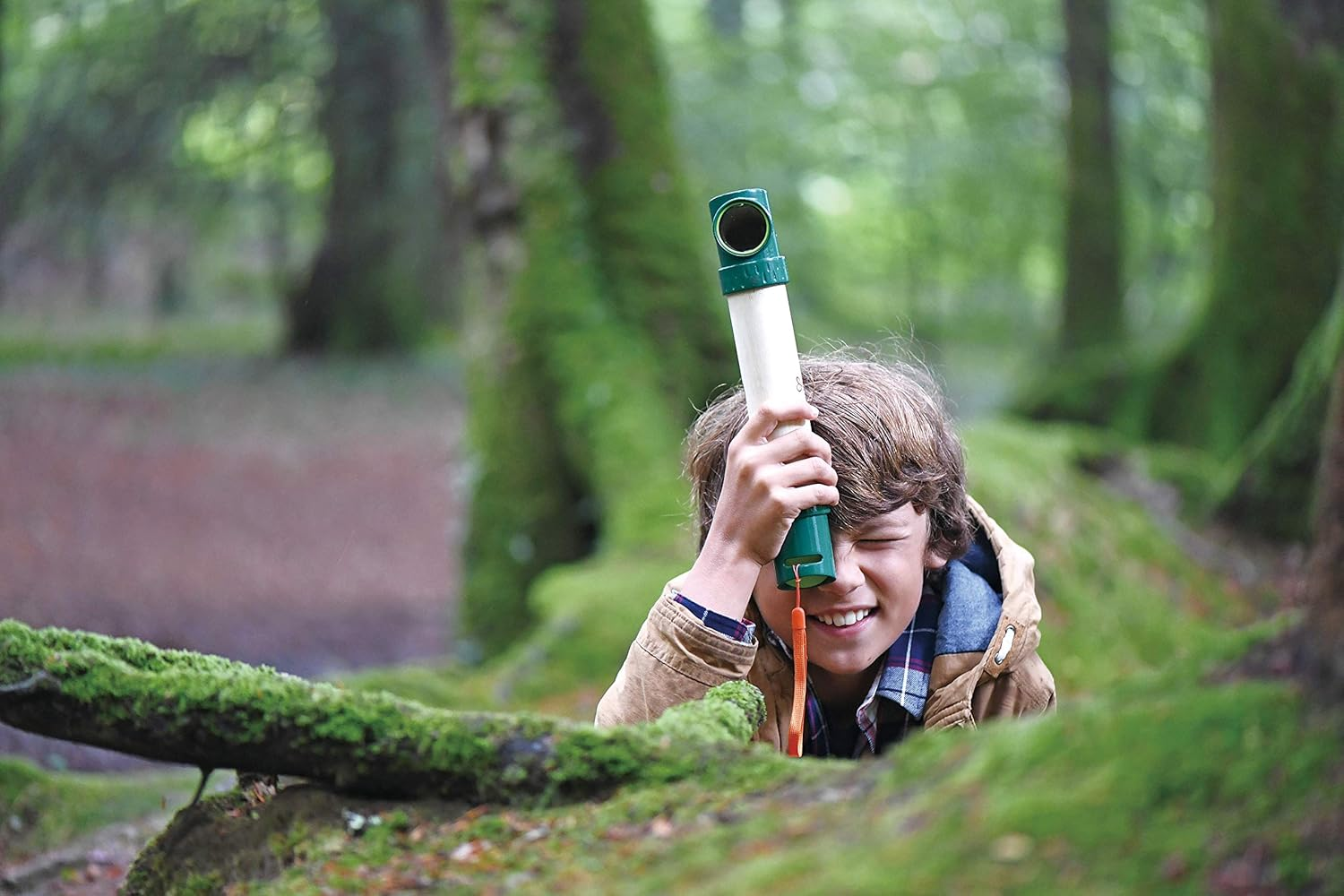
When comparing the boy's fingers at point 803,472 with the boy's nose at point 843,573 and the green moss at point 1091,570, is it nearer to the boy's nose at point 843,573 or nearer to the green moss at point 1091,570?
the boy's nose at point 843,573

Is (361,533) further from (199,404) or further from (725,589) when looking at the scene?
(725,589)

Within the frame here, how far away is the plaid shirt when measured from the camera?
120 inches

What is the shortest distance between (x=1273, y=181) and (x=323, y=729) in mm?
9904

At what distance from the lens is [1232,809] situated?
1.54 m

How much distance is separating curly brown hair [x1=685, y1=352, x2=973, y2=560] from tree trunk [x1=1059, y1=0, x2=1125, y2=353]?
433 inches

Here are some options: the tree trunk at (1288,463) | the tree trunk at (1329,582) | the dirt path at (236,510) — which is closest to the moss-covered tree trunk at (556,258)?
the dirt path at (236,510)

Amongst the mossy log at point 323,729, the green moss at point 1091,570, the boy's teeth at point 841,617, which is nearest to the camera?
the mossy log at point 323,729

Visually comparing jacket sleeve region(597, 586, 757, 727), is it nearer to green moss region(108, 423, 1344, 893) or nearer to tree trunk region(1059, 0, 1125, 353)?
green moss region(108, 423, 1344, 893)

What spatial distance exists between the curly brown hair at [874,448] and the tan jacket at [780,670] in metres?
0.17

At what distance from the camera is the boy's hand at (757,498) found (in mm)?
2738

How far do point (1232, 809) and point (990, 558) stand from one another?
5.92 feet

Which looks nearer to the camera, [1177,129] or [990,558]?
[990,558]

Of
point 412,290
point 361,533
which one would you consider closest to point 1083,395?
point 361,533

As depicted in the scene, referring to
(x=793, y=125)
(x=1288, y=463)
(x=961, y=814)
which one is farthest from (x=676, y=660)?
(x=793, y=125)
